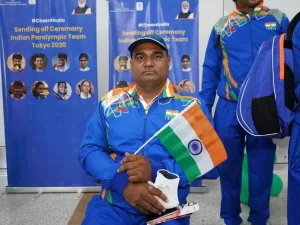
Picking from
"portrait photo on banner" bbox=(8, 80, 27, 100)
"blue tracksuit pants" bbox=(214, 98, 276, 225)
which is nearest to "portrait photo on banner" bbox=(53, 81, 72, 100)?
"portrait photo on banner" bbox=(8, 80, 27, 100)

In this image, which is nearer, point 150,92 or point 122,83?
point 150,92

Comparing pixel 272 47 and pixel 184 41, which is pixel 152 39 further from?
pixel 184 41

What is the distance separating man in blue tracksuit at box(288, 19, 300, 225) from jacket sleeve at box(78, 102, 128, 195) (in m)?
0.72

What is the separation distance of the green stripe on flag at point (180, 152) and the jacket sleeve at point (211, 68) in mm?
831

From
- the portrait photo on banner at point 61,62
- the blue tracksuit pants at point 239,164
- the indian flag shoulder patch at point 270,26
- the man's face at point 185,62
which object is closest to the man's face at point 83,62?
the portrait photo on banner at point 61,62

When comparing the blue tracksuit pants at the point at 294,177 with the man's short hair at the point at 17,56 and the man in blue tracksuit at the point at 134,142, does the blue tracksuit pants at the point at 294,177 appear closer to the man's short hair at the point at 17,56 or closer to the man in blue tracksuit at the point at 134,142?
the man in blue tracksuit at the point at 134,142

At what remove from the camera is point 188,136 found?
1.25 metres

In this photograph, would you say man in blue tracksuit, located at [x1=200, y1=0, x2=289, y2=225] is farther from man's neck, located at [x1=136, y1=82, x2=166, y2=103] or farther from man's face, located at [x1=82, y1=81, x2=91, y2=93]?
man's face, located at [x1=82, y1=81, x2=91, y2=93]

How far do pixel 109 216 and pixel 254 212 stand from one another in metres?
1.14

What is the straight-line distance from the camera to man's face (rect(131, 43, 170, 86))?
1374mm

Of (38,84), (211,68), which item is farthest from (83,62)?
(211,68)

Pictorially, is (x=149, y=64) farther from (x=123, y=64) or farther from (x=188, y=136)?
(x=123, y=64)

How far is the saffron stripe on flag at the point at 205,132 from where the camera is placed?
1247mm

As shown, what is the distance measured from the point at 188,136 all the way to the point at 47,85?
1.71 meters
